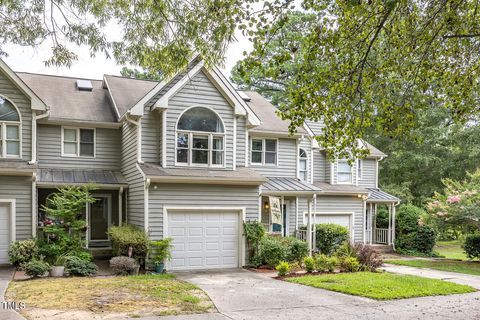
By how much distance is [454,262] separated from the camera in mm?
19500

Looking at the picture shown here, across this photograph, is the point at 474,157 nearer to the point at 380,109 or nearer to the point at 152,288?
the point at 380,109

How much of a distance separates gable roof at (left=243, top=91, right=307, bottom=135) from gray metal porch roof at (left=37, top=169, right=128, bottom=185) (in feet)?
19.4

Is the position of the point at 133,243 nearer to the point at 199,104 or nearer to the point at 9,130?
the point at 199,104

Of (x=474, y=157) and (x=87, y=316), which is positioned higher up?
(x=474, y=157)

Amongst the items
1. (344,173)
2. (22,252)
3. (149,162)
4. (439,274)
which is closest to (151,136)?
(149,162)

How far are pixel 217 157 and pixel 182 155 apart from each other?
4.09ft

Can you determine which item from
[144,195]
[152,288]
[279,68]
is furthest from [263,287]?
[279,68]

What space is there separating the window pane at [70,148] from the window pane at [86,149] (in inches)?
10.0

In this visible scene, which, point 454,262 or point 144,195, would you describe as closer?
point 144,195

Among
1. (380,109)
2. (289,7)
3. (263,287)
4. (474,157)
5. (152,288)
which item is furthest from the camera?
(474,157)

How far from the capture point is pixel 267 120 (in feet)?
66.9

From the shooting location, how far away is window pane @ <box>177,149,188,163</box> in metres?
15.2

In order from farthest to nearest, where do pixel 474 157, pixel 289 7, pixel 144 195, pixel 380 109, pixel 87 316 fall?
1. pixel 474 157
2. pixel 144 195
3. pixel 380 109
4. pixel 87 316
5. pixel 289 7

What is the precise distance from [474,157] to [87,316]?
2837cm
